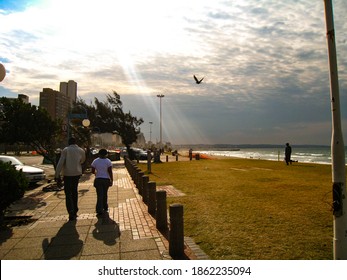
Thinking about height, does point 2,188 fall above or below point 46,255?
above

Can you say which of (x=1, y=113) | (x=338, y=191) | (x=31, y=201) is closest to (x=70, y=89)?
(x=1, y=113)

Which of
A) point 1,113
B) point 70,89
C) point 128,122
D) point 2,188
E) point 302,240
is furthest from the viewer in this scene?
point 128,122

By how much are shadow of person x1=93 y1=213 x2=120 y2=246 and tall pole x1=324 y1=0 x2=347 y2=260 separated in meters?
3.61

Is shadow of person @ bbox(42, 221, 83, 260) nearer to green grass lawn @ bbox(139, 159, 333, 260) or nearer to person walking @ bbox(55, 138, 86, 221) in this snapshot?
person walking @ bbox(55, 138, 86, 221)

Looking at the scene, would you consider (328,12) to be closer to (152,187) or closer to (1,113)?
(152,187)

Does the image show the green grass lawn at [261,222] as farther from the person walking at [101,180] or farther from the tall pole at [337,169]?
the person walking at [101,180]

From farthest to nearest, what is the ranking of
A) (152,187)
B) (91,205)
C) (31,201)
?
(31,201), (91,205), (152,187)

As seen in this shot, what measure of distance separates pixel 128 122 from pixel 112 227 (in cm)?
3072

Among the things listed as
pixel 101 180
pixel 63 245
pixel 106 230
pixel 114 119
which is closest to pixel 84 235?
pixel 106 230

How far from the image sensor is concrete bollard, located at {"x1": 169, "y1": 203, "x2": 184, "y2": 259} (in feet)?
15.3

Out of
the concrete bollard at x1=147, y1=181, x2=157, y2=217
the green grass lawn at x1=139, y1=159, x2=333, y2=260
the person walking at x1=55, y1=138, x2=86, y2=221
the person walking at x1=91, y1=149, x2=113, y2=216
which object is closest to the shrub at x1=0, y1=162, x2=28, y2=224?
the person walking at x1=55, y1=138, x2=86, y2=221

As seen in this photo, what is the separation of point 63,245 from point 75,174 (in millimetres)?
2188

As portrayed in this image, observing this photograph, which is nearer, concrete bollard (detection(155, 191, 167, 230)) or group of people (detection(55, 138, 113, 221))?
concrete bollard (detection(155, 191, 167, 230))

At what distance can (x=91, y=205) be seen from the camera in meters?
8.91
